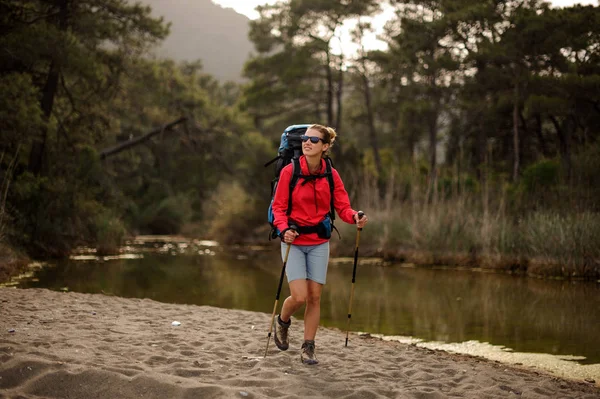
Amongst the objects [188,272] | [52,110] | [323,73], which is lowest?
[188,272]

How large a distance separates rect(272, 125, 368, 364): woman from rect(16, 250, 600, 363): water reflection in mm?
2848

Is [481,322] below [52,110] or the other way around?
below


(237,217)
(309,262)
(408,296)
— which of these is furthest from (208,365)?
(237,217)

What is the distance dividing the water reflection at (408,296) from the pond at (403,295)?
1 centimetres

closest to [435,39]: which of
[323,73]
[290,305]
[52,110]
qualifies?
[323,73]

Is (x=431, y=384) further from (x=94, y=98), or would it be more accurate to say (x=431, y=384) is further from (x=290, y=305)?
(x=94, y=98)

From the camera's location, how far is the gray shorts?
233 inches

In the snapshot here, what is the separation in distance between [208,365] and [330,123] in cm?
3055

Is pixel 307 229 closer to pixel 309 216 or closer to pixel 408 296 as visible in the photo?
pixel 309 216

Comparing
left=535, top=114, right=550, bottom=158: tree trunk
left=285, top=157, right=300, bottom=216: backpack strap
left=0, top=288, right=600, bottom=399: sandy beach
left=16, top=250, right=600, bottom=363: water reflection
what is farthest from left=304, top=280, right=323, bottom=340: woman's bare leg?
left=535, top=114, right=550, bottom=158: tree trunk

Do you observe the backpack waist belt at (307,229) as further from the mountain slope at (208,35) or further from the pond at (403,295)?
the mountain slope at (208,35)

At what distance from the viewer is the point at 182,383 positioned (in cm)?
485

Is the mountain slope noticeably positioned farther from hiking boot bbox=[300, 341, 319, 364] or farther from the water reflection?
hiking boot bbox=[300, 341, 319, 364]

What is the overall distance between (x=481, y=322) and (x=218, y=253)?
14.2 metres
